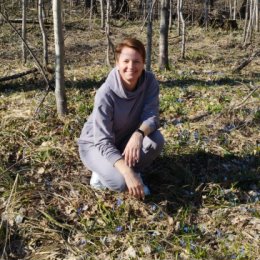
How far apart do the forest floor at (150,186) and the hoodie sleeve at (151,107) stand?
62 cm

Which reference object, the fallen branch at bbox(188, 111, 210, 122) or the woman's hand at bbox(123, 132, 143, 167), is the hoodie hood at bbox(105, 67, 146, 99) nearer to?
the woman's hand at bbox(123, 132, 143, 167)

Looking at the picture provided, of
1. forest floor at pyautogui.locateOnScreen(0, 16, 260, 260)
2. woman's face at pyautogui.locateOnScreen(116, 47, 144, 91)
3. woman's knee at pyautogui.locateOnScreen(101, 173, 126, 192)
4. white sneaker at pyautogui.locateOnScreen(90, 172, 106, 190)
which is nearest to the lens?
forest floor at pyautogui.locateOnScreen(0, 16, 260, 260)

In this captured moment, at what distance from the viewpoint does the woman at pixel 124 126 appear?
3238 millimetres

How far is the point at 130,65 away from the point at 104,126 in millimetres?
530

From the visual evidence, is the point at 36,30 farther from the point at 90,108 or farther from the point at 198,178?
the point at 198,178

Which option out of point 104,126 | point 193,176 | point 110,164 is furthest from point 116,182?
point 193,176

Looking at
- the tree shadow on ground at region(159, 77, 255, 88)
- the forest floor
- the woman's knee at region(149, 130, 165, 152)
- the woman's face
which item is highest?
the woman's face

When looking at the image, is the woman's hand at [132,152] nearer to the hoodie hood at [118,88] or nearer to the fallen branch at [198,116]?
the hoodie hood at [118,88]

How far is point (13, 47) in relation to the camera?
40.5ft

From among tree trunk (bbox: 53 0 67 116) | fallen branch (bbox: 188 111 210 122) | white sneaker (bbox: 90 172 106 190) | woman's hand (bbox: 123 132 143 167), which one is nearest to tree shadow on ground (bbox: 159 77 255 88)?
fallen branch (bbox: 188 111 210 122)

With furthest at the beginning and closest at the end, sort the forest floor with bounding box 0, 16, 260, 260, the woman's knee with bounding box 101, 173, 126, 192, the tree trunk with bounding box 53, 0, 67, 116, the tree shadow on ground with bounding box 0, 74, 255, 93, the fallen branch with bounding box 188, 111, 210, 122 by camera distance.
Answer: the tree shadow on ground with bounding box 0, 74, 255, 93 < the fallen branch with bounding box 188, 111, 210, 122 < the tree trunk with bounding box 53, 0, 67, 116 < the woman's knee with bounding box 101, 173, 126, 192 < the forest floor with bounding box 0, 16, 260, 260

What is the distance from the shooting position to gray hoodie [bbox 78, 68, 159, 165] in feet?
10.9

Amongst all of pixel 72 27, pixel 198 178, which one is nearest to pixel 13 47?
pixel 72 27

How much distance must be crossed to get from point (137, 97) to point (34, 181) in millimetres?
1272
